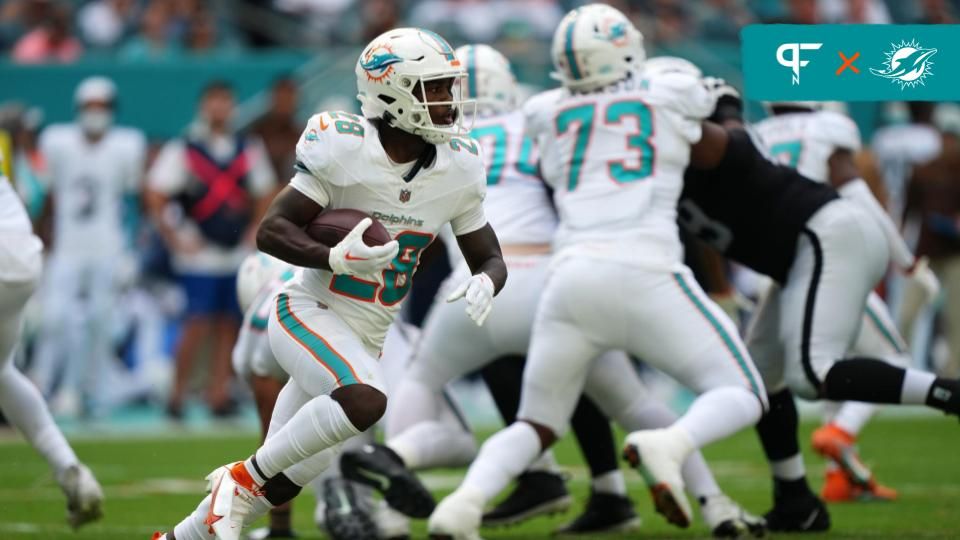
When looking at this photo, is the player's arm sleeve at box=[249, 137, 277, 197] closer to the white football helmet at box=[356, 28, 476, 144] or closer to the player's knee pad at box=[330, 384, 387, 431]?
the white football helmet at box=[356, 28, 476, 144]

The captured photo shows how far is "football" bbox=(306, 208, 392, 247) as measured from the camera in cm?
471

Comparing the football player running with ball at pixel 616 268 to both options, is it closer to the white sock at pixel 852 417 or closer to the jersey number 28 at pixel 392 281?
the jersey number 28 at pixel 392 281

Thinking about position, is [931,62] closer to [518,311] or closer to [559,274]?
[559,274]

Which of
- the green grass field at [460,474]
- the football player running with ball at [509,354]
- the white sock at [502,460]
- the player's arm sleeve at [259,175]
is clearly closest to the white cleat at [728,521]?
the green grass field at [460,474]

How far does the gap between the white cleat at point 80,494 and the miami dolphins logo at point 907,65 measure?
3.22 meters

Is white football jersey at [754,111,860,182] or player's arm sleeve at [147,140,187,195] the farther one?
player's arm sleeve at [147,140,187,195]

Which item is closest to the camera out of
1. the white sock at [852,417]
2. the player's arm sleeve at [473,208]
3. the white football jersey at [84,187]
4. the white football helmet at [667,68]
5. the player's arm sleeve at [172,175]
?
the player's arm sleeve at [473,208]

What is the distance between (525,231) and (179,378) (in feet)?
17.6

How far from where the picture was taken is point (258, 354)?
6.07 metres

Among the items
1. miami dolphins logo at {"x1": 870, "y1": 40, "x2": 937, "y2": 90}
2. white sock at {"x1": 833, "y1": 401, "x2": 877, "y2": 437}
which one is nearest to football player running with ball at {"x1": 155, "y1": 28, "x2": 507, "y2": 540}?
miami dolphins logo at {"x1": 870, "y1": 40, "x2": 937, "y2": 90}

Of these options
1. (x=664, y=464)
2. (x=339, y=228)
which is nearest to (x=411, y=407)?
(x=664, y=464)

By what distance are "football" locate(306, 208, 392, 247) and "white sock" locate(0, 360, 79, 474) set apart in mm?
1904

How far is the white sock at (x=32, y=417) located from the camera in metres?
6.12

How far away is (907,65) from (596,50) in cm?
121
